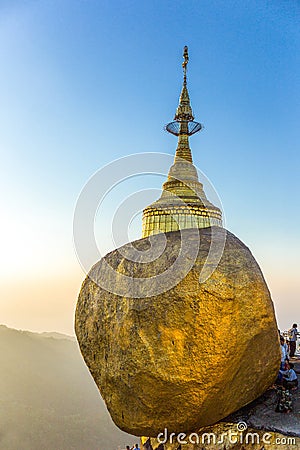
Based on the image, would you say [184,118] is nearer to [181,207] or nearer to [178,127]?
[178,127]

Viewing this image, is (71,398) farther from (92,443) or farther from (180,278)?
(180,278)

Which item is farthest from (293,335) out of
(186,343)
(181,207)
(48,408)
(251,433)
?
(48,408)

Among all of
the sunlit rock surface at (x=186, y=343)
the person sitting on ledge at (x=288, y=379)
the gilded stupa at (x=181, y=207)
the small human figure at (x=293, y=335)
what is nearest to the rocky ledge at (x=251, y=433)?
the sunlit rock surface at (x=186, y=343)

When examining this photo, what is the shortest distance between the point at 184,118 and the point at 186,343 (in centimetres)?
2141

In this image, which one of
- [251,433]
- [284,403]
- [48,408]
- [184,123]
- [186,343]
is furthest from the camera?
[48,408]

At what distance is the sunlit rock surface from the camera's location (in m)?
5.95

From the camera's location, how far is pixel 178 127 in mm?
25562

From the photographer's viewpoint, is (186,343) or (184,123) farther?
(184,123)

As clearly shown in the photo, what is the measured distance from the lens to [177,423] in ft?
20.8

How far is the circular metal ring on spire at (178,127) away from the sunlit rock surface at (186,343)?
19.3m

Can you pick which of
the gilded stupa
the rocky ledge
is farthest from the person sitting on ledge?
the gilded stupa

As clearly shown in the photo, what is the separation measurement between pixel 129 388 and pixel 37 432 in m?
46.3

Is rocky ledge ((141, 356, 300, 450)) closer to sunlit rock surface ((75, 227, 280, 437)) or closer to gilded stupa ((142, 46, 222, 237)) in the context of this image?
sunlit rock surface ((75, 227, 280, 437))

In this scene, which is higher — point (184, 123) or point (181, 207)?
point (184, 123)
